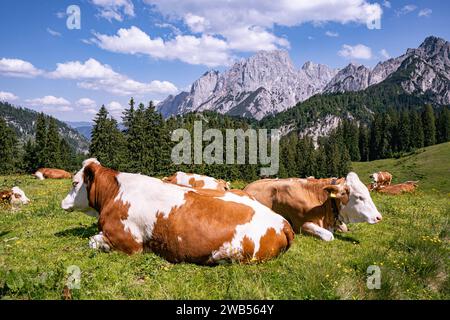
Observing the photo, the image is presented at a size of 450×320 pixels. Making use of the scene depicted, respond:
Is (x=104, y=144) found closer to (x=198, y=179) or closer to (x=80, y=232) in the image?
(x=198, y=179)

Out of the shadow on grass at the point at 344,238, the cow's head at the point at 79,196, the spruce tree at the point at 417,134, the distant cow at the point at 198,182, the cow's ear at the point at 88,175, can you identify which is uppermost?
the spruce tree at the point at 417,134

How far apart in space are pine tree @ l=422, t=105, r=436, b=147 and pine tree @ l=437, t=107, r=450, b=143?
3218 millimetres

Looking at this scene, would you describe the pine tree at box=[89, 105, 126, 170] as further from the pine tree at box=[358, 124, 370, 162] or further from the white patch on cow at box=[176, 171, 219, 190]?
the pine tree at box=[358, 124, 370, 162]

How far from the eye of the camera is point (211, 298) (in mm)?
6008

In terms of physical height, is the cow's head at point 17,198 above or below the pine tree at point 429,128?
below

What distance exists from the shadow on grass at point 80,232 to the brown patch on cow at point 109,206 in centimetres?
99

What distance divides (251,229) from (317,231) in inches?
154

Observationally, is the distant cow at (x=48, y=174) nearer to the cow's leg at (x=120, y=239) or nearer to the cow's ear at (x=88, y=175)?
the cow's ear at (x=88, y=175)

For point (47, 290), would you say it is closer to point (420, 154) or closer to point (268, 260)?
point (268, 260)

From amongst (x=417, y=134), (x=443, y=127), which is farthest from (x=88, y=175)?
(x=443, y=127)

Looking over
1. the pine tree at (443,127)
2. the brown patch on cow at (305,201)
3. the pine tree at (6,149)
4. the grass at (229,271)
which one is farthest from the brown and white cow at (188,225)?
the pine tree at (443,127)

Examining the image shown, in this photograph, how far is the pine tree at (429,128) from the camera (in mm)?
132500

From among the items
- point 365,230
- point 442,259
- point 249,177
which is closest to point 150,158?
point 249,177

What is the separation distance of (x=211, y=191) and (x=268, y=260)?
2.34m
